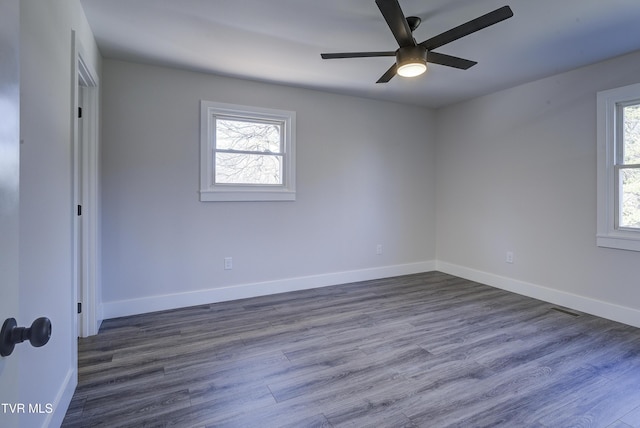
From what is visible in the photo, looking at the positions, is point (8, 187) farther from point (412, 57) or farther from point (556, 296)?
point (556, 296)

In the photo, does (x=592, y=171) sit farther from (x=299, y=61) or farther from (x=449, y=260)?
(x=299, y=61)

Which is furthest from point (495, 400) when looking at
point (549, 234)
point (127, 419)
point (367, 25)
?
point (367, 25)

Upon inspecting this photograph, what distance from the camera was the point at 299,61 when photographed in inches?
125

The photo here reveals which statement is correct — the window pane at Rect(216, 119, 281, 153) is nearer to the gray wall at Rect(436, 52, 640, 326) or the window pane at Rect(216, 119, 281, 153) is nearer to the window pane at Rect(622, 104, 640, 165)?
the gray wall at Rect(436, 52, 640, 326)

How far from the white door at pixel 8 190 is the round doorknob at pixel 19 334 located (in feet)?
0.05

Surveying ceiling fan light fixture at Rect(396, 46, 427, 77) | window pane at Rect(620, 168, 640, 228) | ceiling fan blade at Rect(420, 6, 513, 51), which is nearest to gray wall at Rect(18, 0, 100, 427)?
ceiling fan light fixture at Rect(396, 46, 427, 77)

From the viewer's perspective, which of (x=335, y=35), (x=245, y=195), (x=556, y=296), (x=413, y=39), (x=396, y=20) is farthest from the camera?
(x=245, y=195)

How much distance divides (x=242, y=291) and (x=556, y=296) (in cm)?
357

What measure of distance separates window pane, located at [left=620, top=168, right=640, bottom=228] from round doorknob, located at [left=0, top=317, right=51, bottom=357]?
4276 millimetres

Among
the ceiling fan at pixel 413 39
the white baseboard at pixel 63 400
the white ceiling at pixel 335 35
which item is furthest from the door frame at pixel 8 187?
the white ceiling at pixel 335 35

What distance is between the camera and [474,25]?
190cm

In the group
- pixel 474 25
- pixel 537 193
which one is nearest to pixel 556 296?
pixel 537 193

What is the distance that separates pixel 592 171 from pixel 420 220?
2.19 m

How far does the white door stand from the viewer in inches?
23.7
